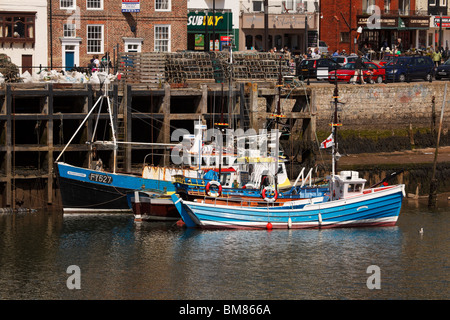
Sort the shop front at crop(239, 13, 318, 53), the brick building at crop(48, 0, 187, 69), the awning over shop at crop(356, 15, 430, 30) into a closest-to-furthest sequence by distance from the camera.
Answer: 1. the brick building at crop(48, 0, 187, 69)
2. the shop front at crop(239, 13, 318, 53)
3. the awning over shop at crop(356, 15, 430, 30)

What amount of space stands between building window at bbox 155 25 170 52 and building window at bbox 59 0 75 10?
205 inches

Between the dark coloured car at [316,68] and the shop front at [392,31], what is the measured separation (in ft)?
60.7

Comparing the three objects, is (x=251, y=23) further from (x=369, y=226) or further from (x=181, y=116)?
(x=369, y=226)

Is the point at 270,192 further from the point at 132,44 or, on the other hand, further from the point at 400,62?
the point at 132,44

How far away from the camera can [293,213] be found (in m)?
42.5

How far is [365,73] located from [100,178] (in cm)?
1885

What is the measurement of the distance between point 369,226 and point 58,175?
1302 cm

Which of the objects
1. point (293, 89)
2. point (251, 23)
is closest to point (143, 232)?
point (293, 89)

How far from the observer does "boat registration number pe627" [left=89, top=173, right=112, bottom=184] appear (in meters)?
45.2

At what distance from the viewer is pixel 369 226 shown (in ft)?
144

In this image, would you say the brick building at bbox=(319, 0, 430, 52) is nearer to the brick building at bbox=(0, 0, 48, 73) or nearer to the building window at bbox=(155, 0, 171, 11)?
the building window at bbox=(155, 0, 171, 11)

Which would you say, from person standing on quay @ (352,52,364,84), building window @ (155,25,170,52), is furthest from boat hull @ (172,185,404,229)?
building window @ (155,25,170,52)

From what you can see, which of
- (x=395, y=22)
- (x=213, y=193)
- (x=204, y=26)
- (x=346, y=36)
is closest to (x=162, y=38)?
(x=204, y=26)

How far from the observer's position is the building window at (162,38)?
62125mm
